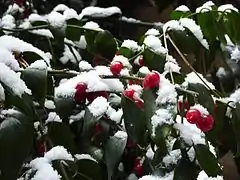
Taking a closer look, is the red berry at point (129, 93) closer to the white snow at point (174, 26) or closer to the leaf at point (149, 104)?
the leaf at point (149, 104)

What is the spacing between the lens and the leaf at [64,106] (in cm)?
69

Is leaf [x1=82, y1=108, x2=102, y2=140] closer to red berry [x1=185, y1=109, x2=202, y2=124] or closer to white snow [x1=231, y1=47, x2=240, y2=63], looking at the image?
red berry [x1=185, y1=109, x2=202, y2=124]

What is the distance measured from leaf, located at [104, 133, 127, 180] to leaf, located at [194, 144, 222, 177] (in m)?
0.10

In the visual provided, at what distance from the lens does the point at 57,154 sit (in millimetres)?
617

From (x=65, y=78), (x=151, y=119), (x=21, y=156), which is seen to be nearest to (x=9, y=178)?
(x=21, y=156)

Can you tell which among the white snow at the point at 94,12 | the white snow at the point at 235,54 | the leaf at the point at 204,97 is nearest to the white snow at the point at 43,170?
the leaf at the point at 204,97

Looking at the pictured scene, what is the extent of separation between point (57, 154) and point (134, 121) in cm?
10

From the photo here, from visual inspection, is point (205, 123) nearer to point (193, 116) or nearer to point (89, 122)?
point (193, 116)

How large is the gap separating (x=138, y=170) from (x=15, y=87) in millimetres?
235

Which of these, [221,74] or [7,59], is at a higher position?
[7,59]

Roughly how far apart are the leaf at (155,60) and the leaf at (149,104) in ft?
0.52

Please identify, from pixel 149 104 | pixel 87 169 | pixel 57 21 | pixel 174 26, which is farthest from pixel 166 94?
pixel 57 21

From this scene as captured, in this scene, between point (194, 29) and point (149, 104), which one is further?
point (194, 29)

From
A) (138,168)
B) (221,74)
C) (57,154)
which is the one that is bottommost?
(221,74)
